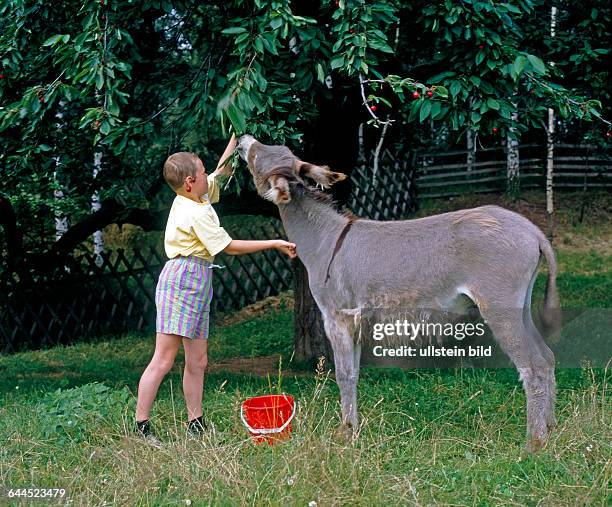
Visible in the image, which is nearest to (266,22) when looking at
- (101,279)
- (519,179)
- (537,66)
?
(537,66)

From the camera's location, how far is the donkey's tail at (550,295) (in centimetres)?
543

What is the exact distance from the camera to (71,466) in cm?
498

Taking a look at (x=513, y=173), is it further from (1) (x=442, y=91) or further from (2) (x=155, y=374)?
(2) (x=155, y=374)

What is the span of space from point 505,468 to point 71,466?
2721mm

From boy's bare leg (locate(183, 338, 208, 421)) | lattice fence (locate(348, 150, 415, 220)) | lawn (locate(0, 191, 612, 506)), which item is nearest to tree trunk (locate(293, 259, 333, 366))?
lawn (locate(0, 191, 612, 506))

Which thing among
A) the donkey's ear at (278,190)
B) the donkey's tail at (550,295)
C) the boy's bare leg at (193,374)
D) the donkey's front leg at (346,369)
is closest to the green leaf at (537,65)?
the donkey's tail at (550,295)

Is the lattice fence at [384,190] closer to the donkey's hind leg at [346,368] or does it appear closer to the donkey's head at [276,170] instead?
the donkey's head at [276,170]

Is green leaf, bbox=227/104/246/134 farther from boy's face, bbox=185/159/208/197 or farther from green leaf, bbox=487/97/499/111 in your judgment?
green leaf, bbox=487/97/499/111

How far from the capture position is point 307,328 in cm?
891

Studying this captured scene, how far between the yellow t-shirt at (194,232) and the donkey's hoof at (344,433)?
1.47 metres

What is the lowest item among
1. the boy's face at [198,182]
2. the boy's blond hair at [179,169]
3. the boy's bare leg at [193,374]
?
the boy's bare leg at [193,374]

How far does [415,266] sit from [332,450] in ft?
5.10

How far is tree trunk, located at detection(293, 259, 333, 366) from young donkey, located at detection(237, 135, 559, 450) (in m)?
2.72

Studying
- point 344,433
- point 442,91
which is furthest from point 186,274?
point 442,91
